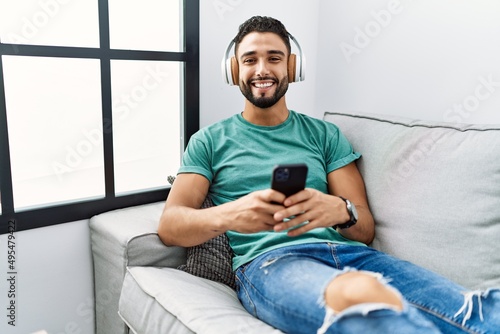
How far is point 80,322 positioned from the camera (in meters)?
1.63

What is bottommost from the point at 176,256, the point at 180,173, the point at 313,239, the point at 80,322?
the point at 80,322

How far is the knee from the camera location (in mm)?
858

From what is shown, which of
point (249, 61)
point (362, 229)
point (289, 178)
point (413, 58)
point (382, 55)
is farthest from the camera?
point (382, 55)

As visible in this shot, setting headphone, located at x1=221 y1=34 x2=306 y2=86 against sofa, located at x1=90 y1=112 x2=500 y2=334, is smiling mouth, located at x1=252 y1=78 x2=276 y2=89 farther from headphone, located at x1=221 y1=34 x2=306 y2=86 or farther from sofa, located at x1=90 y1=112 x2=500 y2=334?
sofa, located at x1=90 y1=112 x2=500 y2=334

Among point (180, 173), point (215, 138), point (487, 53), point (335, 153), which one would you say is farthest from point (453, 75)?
point (180, 173)

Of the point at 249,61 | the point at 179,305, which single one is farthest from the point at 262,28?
the point at 179,305

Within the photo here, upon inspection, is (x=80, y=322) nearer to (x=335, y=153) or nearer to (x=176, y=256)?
(x=176, y=256)

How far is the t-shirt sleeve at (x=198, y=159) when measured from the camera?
1.38 meters

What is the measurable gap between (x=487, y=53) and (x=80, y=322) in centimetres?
174

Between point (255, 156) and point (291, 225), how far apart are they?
1.24ft

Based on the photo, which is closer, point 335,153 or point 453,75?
point 335,153

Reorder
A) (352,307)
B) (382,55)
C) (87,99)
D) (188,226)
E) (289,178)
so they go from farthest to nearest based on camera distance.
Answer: (382,55) → (87,99) → (188,226) → (289,178) → (352,307)

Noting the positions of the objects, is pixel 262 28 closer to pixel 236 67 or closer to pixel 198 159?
pixel 236 67

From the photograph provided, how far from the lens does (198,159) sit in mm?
1405
